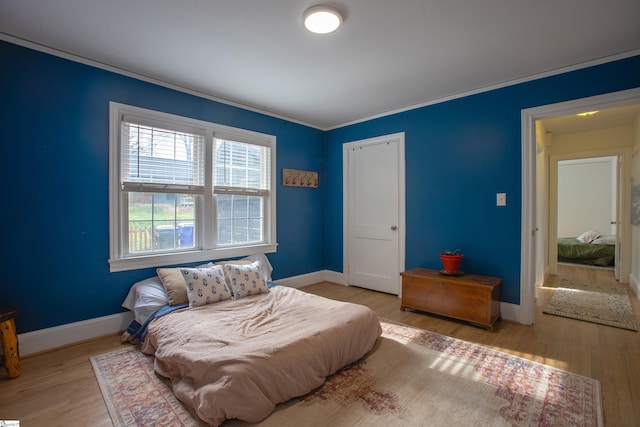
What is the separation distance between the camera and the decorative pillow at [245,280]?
2.97 m

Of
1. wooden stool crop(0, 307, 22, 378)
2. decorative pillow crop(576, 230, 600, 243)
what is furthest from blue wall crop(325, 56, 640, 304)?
decorative pillow crop(576, 230, 600, 243)

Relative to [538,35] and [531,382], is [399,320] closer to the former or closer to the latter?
[531,382]

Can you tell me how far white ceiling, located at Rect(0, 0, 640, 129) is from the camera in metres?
2.00

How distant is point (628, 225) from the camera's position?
465 centimetres

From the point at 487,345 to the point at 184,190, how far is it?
3.34 meters

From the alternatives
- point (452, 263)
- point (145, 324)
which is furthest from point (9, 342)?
point (452, 263)

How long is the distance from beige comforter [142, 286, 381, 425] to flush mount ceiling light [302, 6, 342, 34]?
Result: 84.8 inches

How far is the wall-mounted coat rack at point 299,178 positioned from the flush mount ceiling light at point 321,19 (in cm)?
236

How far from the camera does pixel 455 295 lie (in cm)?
315

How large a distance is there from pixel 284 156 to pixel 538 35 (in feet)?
10.1

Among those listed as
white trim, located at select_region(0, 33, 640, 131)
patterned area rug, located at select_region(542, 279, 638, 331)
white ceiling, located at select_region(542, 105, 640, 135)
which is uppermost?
white trim, located at select_region(0, 33, 640, 131)

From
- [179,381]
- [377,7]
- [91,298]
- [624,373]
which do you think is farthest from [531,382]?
[91,298]

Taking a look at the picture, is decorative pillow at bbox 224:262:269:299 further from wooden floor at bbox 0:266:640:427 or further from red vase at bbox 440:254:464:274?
red vase at bbox 440:254:464:274

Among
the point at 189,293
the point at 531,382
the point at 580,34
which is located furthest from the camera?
the point at 189,293
